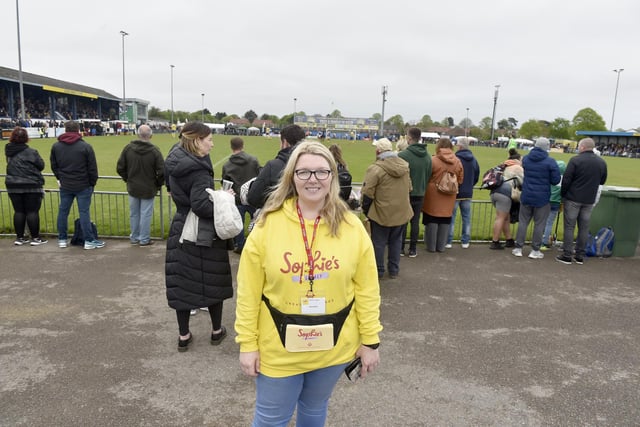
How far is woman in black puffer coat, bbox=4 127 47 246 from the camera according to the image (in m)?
6.68

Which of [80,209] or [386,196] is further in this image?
[80,209]

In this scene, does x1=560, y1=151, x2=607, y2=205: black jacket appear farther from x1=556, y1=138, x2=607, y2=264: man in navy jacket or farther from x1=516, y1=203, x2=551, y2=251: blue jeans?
x1=516, y1=203, x2=551, y2=251: blue jeans

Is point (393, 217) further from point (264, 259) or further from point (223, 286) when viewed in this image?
point (264, 259)

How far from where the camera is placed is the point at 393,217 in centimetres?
576

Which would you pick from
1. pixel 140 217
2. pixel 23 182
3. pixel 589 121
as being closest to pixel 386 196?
pixel 140 217

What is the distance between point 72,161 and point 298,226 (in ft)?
18.7

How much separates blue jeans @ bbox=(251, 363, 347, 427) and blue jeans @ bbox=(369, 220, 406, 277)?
3644 mm

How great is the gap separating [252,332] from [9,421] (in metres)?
2.00

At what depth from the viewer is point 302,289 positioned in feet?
6.87

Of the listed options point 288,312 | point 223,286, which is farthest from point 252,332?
point 223,286

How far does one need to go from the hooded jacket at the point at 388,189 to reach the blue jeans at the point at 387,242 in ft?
0.48

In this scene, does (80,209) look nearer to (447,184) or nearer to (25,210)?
(25,210)

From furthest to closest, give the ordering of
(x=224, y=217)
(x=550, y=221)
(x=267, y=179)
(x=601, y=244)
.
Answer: (x=550, y=221)
(x=601, y=244)
(x=267, y=179)
(x=224, y=217)

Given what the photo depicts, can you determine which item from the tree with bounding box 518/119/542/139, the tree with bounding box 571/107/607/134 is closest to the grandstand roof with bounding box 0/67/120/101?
the tree with bounding box 518/119/542/139
